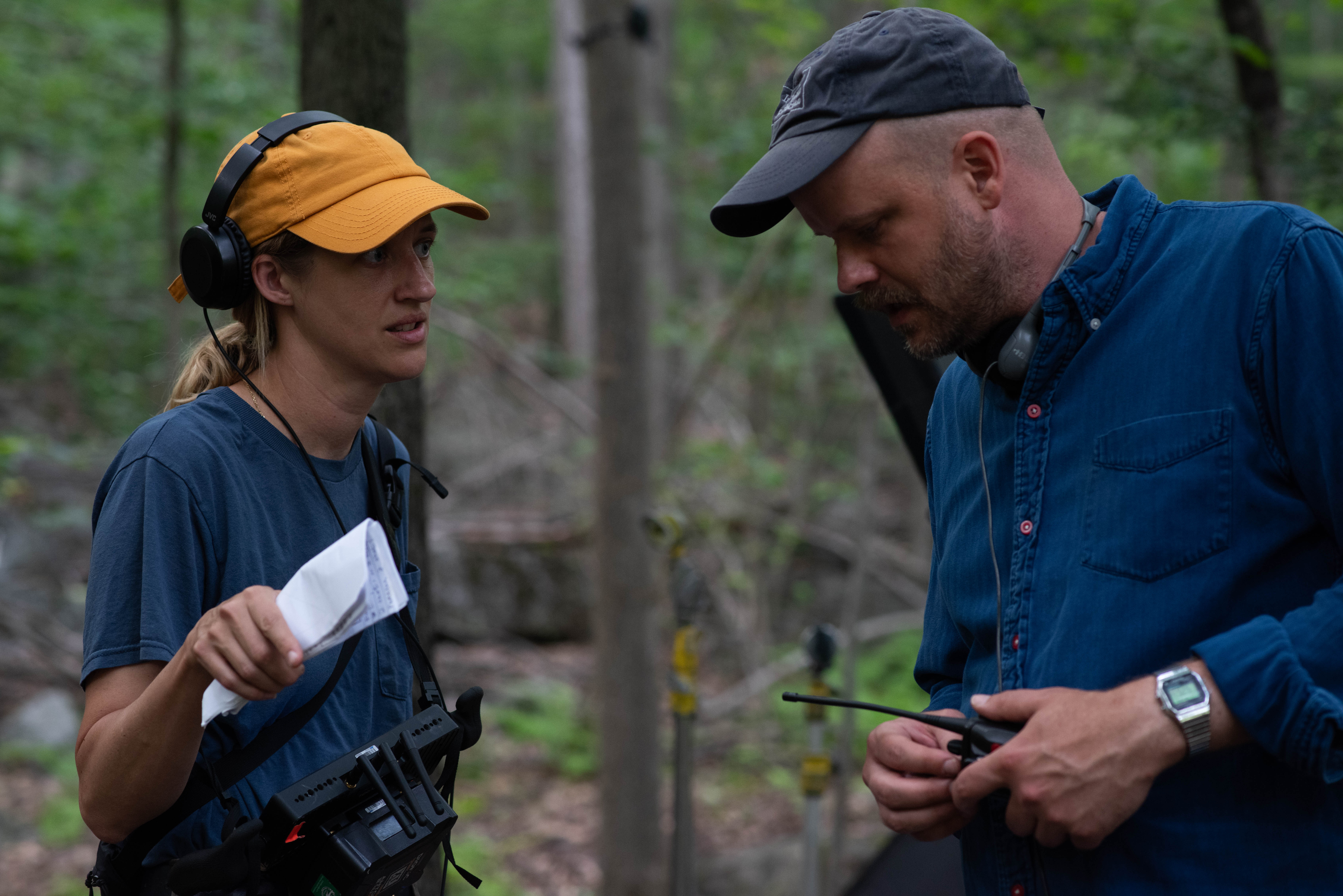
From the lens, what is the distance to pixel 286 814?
1.60 meters

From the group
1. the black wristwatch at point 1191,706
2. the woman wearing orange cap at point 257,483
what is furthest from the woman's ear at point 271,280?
the black wristwatch at point 1191,706

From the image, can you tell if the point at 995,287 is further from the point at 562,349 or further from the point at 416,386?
the point at 562,349

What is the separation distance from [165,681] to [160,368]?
8086 mm

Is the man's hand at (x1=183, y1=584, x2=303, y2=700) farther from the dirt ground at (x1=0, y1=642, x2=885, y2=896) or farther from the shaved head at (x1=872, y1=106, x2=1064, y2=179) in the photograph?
the dirt ground at (x1=0, y1=642, x2=885, y2=896)

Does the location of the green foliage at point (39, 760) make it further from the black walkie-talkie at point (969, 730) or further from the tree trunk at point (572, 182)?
the black walkie-talkie at point (969, 730)

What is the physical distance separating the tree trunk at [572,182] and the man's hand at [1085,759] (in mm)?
11179

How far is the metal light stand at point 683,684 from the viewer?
364cm

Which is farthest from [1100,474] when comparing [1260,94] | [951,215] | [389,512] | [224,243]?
[1260,94]

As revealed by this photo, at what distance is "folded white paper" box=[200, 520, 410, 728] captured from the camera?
54.2 inches

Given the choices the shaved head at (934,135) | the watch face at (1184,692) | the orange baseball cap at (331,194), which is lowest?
the watch face at (1184,692)

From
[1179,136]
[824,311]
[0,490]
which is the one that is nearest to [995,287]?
[1179,136]

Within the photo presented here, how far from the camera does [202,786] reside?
174 centimetres

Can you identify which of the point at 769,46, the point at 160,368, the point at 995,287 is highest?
the point at 769,46

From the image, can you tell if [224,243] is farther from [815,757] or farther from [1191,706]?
[815,757]
